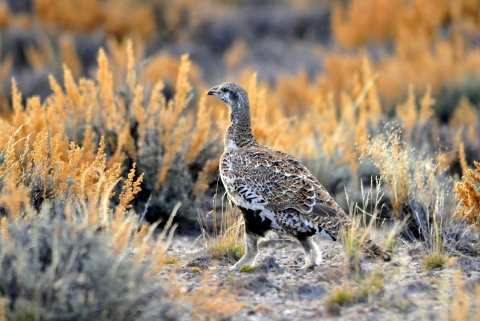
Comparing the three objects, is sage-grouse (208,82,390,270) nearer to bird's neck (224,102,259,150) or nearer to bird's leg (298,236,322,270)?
bird's leg (298,236,322,270)

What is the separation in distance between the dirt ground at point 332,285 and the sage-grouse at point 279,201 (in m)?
0.20

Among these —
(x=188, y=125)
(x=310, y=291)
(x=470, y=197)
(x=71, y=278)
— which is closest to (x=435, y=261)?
(x=470, y=197)

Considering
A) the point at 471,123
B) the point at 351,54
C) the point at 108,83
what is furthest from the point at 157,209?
the point at 351,54

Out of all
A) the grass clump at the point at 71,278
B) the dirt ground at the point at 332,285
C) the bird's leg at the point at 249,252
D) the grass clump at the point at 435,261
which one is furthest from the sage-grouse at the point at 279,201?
A: the grass clump at the point at 71,278

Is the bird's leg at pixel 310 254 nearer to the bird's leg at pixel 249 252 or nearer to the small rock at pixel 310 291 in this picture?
the bird's leg at pixel 249 252

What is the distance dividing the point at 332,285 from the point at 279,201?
2.54 ft

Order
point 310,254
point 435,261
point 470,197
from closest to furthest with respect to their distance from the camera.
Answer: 1. point 435,261
2. point 310,254
3. point 470,197

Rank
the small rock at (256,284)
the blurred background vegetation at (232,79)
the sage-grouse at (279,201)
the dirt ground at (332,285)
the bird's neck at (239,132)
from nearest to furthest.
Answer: the dirt ground at (332,285) → the small rock at (256,284) → the sage-grouse at (279,201) → the bird's neck at (239,132) → the blurred background vegetation at (232,79)

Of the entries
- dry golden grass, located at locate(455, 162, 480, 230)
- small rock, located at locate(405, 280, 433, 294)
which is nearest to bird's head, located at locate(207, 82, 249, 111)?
dry golden grass, located at locate(455, 162, 480, 230)

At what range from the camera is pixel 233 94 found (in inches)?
234

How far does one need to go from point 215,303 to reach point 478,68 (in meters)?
9.90

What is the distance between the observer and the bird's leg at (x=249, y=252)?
5250mm

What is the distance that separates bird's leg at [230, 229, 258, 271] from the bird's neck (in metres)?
0.80

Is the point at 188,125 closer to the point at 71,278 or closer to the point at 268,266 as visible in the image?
the point at 268,266
